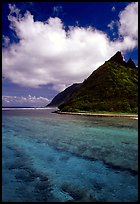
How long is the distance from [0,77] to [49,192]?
9.11 meters

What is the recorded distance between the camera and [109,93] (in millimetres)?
136375

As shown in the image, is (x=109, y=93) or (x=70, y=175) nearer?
(x=70, y=175)

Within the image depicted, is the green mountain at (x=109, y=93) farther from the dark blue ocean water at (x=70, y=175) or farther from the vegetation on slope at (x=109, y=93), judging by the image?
the dark blue ocean water at (x=70, y=175)

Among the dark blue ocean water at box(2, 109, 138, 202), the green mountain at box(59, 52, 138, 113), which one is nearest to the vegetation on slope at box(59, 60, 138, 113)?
the green mountain at box(59, 52, 138, 113)

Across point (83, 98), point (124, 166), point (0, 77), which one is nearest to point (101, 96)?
point (83, 98)

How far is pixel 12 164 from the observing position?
20.1 m

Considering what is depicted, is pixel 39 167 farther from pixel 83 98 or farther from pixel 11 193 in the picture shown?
pixel 83 98

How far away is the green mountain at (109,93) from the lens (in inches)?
4830

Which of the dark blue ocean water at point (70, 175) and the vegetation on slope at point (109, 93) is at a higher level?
the vegetation on slope at point (109, 93)

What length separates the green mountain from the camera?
403 feet

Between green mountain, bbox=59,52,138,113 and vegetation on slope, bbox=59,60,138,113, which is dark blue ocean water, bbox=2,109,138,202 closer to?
green mountain, bbox=59,52,138,113

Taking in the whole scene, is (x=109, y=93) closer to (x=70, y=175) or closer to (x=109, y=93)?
(x=109, y=93)

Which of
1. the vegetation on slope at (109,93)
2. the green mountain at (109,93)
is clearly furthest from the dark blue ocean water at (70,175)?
the vegetation on slope at (109,93)

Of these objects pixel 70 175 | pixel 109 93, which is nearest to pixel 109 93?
pixel 109 93
